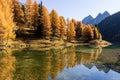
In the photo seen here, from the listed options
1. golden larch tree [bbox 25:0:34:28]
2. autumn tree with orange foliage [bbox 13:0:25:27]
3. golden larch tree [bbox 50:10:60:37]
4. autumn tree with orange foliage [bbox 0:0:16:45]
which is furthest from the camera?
golden larch tree [bbox 50:10:60:37]

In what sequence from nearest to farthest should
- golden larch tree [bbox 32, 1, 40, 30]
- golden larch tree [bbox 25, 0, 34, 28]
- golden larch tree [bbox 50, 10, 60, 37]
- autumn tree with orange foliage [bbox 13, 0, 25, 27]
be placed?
autumn tree with orange foliage [bbox 13, 0, 25, 27] < golden larch tree [bbox 25, 0, 34, 28] < golden larch tree [bbox 32, 1, 40, 30] < golden larch tree [bbox 50, 10, 60, 37]

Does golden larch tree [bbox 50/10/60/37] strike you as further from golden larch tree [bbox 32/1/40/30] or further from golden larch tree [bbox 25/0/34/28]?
golden larch tree [bbox 25/0/34/28]

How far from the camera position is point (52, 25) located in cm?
10519

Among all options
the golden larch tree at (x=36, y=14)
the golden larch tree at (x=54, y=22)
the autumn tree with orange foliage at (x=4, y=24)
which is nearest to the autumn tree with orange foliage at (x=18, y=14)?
the golden larch tree at (x=36, y=14)

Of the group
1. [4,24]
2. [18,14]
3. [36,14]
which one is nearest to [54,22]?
[36,14]

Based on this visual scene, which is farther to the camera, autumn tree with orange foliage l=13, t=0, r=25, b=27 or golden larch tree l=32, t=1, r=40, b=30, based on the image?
golden larch tree l=32, t=1, r=40, b=30

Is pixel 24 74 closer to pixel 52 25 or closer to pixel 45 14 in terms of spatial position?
pixel 45 14

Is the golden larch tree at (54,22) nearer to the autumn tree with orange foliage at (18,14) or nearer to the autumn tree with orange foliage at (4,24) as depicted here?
the autumn tree with orange foliage at (18,14)

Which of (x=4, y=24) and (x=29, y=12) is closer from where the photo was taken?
(x=4, y=24)

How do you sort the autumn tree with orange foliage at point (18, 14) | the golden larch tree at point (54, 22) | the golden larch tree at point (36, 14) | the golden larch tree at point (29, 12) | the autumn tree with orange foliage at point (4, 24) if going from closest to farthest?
1. the autumn tree with orange foliage at point (4, 24)
2. the autumn tree with orange foliage at point (18, 14)
3. the golden larch tree at point (29, 12)
4. the golden larch tree at point (36, 14)
5. the golden larch tree at point (54, 22)

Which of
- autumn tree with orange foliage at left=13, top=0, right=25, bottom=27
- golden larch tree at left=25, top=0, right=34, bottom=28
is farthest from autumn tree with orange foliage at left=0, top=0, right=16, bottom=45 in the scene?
golden larch tree at left=25, top=0, right=34, bottom=28

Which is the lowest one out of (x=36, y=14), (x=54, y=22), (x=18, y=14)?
(x=54, y=22)

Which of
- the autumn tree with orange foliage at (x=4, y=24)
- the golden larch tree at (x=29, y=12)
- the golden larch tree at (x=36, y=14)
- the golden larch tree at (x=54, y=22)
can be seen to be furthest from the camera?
the golden larch tree at (x=54, y=22)

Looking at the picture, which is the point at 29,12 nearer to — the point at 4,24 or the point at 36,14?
the point at 36,14
